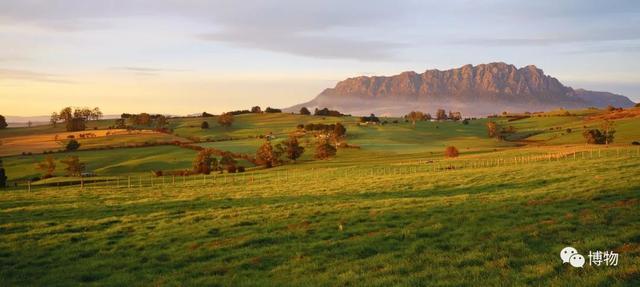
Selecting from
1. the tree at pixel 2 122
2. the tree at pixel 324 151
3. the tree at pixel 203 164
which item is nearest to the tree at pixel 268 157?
the tree at pixel 324 151

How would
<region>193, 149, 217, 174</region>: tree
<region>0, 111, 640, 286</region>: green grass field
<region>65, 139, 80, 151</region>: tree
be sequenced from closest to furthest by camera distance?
<region>0, 111, 640, 286</region>: green grass field < <region>193, 149, 217, 174</region>: tree < <region>65, 139, 80, 151</region>: tree

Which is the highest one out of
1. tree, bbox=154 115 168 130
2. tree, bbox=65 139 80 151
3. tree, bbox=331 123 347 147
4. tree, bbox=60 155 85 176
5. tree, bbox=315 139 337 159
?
tree, bbox=154 115 168 130

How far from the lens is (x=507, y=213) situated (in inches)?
1000

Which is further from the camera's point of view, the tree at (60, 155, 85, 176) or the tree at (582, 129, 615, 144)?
the tree at (582, 129, 615, 144)

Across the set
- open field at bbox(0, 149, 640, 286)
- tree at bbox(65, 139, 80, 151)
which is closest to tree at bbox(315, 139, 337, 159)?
tree at bbox(65, 139, 80, 151)

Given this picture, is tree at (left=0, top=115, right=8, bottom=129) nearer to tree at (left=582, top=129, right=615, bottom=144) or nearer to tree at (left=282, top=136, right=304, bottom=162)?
tree at (left=282, top=136, right=304, bottom=162)

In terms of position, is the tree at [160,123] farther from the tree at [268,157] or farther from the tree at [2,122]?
the tree at [268,157]

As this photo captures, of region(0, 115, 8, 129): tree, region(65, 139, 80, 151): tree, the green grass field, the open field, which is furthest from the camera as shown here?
region(0, 115, 8, 129): tree

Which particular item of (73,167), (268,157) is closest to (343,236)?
(268,157)

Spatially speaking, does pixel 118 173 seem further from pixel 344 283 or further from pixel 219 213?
pixel 344 283

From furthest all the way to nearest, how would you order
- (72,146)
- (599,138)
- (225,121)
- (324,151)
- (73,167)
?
1. (225,121)
2. (72,146)
3. (324,151)
4. (599,138)
5. (73,167)

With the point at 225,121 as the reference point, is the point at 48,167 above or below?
below

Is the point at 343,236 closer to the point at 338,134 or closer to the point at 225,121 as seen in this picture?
the point at 338,134

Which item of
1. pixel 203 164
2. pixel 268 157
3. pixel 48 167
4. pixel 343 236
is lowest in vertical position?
pixel 48 167
